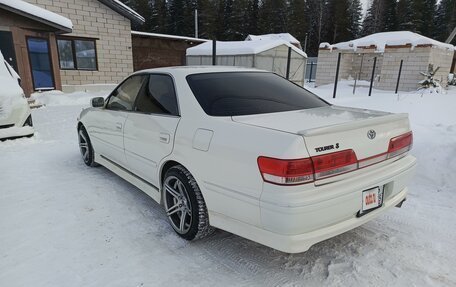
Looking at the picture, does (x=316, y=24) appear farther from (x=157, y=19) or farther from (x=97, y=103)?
(x=97, y=103)

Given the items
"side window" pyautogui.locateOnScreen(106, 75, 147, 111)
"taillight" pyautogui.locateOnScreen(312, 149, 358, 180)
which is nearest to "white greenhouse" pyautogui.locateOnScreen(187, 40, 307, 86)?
"side window" pyautogui.locateOnScreen(106, 75, 147, 111)

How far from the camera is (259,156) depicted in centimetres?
199

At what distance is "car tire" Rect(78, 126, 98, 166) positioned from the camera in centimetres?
441

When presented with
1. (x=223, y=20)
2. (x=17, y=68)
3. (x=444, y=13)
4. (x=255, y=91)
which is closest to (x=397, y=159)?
(x=255, y=91)

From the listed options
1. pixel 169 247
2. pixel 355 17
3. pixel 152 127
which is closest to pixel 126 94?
pixel 152 127

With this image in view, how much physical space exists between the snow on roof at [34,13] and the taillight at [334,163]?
38.2 ft

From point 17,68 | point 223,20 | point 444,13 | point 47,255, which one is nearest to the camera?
point 47,255

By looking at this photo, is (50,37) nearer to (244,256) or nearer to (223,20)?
(244,256)

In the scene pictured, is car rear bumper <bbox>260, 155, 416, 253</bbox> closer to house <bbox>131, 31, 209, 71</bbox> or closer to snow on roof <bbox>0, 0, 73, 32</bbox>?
snow on roof <bbox>0, 0, 73, 32</bbox>

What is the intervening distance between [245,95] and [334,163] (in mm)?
1073

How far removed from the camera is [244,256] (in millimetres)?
2510

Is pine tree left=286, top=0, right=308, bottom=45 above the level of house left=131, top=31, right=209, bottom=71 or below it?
above

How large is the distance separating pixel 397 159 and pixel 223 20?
4689 cm

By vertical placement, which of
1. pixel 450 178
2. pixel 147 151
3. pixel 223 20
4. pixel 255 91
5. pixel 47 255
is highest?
pixel 223 20
